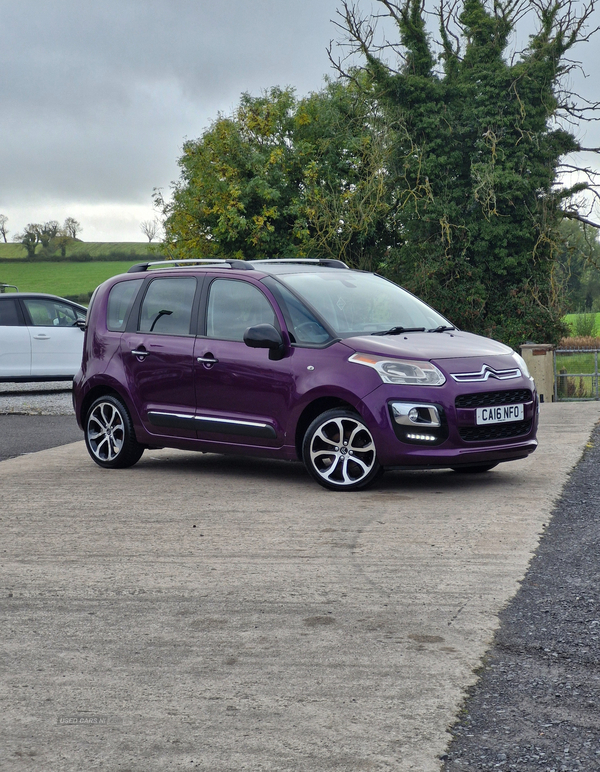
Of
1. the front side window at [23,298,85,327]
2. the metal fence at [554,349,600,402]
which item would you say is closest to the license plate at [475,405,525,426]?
the front side window at [23,298,85,327]

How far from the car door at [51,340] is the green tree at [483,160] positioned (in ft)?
54.4

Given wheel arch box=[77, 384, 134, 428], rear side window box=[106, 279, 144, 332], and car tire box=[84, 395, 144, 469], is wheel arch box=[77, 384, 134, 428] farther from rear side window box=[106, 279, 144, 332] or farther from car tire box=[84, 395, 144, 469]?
rear side window box=[106, 279, 144, 332]

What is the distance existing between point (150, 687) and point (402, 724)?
93cm

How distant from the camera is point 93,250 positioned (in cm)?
8700

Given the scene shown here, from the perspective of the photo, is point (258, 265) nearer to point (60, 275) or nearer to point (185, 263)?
point (185, 263)

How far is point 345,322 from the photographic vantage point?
841 cm

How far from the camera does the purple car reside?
7746mm

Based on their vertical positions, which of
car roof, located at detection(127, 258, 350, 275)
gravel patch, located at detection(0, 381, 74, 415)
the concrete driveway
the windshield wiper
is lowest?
gravel patch, located at detection(0, 381, 74, 415)

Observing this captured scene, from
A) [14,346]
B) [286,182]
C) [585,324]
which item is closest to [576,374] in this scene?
[14,346]

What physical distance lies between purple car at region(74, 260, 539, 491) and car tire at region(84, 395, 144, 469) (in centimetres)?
1

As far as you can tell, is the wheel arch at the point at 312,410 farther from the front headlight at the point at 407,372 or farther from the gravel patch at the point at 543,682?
the gravel patch at the point at 543,682

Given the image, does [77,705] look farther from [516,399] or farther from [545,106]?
[545,106]

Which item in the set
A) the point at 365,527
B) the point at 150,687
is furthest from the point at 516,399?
the point at 150,687

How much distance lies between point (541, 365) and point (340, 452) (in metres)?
15.7
